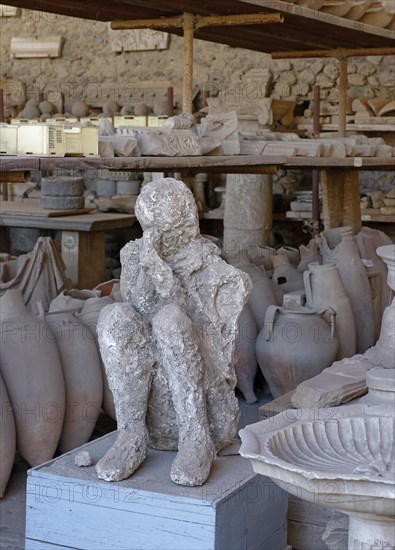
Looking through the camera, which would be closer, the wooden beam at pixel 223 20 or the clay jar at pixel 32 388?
the clay jar at pixel 32 388

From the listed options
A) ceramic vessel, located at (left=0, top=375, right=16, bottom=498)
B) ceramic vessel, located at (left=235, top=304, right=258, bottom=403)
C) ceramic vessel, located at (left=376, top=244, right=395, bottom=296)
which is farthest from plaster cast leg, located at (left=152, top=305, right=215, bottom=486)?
ceramic vessel, located at (left=235, top=304, right=258, bottom=403)

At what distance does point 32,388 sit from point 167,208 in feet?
3.55

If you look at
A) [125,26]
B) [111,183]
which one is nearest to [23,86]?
[111,183]

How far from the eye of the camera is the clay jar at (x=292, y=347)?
172 inches

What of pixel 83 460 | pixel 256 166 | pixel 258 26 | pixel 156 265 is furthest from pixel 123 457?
pixel 258 26

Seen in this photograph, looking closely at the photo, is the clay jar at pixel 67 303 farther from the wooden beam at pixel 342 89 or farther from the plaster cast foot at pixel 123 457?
the wooden beam at pixel 342 89

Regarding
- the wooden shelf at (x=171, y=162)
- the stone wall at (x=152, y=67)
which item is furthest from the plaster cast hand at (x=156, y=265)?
the stone wall at (x=152, y=67)

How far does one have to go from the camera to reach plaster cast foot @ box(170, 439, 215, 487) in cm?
272

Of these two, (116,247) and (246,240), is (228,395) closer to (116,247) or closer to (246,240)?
(246,240)

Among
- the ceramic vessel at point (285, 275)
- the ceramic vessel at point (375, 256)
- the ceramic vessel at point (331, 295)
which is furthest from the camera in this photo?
the ceramic vessel at point (375, 256)

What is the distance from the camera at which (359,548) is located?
2.47 meters

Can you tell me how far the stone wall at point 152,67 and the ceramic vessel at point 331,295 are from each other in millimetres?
4860

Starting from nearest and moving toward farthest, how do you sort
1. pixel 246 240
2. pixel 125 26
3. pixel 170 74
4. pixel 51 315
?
1. pixel 51 315
2. pixel 125 26
3. pixel 246 240
4. pixel 170 74

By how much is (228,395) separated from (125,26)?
297 cm
